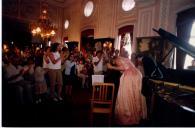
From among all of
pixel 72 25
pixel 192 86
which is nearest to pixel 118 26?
pixel 72 25

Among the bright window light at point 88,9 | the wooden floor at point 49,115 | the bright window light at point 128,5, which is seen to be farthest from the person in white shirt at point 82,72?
the bright window light at point 88,9

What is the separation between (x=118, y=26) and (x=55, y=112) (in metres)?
5.74

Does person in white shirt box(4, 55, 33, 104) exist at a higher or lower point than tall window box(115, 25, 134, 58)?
lower

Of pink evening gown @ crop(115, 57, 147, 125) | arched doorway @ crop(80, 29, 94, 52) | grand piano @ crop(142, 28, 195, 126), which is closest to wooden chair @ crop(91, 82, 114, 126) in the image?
pink evening gown @ crop(115, 57, 147, 125)

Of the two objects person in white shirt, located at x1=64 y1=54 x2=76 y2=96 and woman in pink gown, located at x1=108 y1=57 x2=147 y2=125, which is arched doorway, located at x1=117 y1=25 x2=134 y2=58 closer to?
person in white shirt, located at x1=64 y1=54 x2=76 y2=96

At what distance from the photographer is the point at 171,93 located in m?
3.10

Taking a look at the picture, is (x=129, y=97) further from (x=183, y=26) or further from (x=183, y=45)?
(x=183, y=26)

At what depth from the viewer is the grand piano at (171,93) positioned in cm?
240

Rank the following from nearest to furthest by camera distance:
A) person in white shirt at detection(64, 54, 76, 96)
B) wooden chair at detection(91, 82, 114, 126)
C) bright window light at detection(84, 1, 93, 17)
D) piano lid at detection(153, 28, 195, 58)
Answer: piano lid at detection(153, 28, 195, 58) → wooden chair at detection(91, 82, 114, 126) → person in white shirt at detection(64, 54, 76, 96) → bright window light at detection(84, 1, 93, 17)

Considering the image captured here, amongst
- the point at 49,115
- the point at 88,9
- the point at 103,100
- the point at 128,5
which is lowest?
the point at 49,115

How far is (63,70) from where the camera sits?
552cm

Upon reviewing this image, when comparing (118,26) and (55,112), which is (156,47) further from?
(55,112)

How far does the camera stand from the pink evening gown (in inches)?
135

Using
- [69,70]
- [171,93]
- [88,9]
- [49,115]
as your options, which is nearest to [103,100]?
[171,93]
